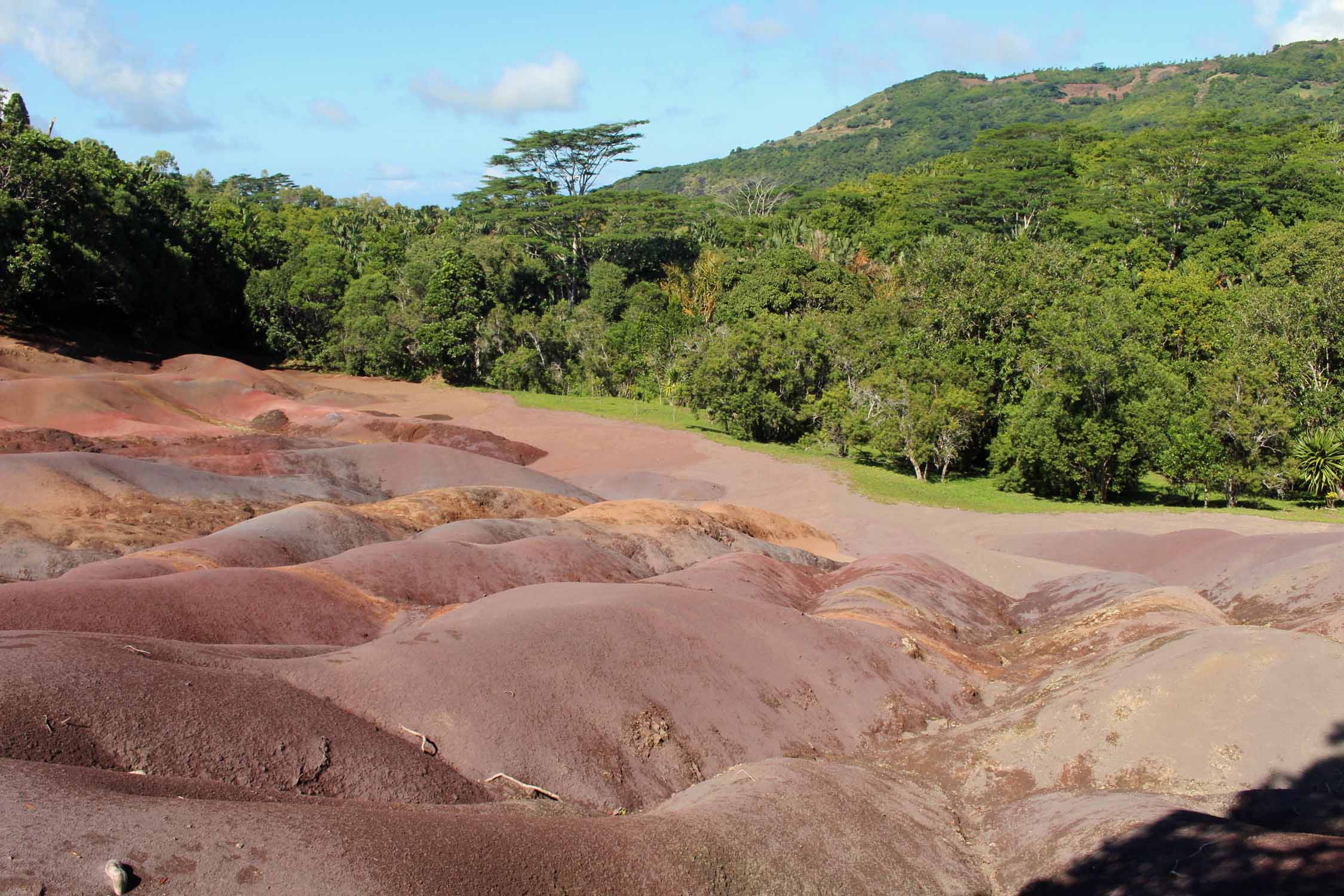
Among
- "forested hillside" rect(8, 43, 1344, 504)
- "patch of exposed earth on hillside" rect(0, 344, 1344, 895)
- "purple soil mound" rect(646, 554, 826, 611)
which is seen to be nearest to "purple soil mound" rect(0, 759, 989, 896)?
"patch of exposed earth on hillside" rect(0, 344, 1344, 895)

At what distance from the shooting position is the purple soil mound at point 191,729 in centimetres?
678

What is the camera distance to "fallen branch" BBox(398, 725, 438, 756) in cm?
832

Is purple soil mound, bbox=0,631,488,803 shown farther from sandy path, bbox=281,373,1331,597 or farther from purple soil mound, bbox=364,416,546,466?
purple soil mound, bbox=364,416,546,466

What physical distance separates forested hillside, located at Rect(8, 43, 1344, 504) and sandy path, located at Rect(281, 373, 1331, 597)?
9.57ft

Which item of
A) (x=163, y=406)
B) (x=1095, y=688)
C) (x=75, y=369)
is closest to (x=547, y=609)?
(x=1095, y=688)

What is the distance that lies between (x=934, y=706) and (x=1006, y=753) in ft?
7.51

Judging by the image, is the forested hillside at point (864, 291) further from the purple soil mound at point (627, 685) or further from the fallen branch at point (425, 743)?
the fallen branch at point (425, 743)

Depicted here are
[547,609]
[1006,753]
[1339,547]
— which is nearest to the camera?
[1006,753]

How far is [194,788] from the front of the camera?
6.29 meters

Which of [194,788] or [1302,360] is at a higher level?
[1302,360]

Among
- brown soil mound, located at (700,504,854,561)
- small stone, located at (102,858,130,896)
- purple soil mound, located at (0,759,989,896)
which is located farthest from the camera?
brown soil mound, located at (700,504,854,561)

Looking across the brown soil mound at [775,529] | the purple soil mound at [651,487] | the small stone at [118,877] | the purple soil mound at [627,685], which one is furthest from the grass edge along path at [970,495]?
the small stone at [118,877]

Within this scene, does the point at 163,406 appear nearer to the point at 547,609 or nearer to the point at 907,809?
the point at 547,609

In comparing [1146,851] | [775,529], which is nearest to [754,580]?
[775,529]
